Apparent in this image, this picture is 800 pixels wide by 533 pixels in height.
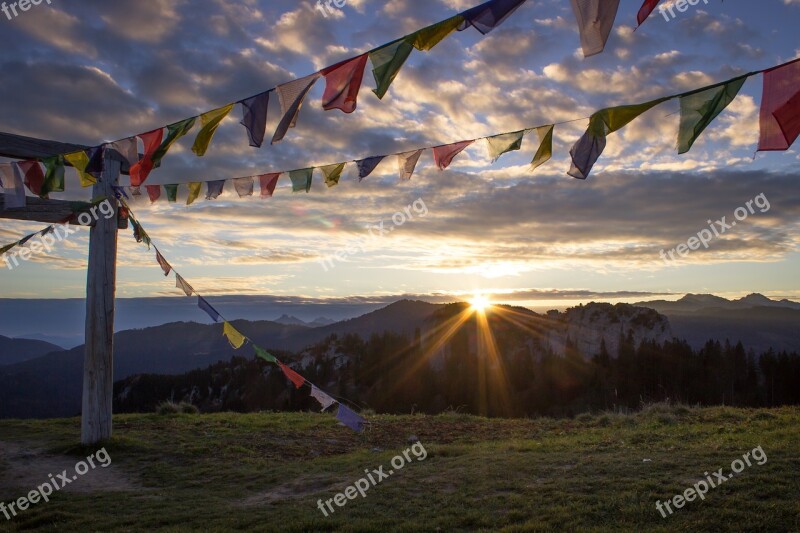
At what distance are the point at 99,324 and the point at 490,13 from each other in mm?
9118

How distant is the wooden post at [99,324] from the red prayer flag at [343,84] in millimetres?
6452

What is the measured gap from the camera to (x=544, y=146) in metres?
6.06

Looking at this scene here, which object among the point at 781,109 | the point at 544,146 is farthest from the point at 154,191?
the point at 781,109

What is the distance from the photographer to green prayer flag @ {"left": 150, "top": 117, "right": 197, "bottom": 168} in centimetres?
686

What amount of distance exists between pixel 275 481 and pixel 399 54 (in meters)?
6.36

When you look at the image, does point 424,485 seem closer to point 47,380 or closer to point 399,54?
point 399,54

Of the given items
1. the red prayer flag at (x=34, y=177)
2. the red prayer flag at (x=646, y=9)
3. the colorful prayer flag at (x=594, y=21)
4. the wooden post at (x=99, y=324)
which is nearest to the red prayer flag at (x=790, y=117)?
the red prayer flag at (x=646, y=9)

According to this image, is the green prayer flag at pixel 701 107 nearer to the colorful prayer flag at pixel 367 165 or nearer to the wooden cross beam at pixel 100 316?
the colorful prayer flag at pixel 367 165

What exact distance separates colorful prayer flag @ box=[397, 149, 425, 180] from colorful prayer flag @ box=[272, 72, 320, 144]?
8.16 feet

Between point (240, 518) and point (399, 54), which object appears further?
point (240, 518)

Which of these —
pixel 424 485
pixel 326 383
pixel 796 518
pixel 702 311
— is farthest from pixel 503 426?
pixel 702 311

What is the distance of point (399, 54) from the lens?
16.1 feet

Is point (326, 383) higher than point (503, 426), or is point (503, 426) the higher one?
point (503, 426)

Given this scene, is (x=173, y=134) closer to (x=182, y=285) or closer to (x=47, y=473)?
(x=182, y=285)
